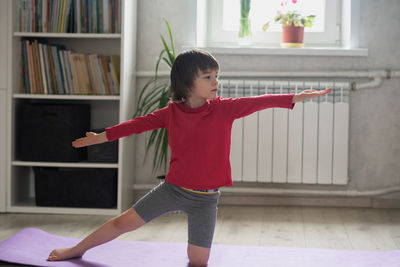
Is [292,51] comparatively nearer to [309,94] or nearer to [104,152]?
[104,152]

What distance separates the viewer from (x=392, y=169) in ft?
10.1

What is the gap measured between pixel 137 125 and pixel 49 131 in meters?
1.13

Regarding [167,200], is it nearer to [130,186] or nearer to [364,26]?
[130,186]

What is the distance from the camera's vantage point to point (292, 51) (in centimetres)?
304

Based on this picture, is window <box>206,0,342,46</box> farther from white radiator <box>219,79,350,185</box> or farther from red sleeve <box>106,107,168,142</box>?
red sleeve <box>106,107,168,142</box>

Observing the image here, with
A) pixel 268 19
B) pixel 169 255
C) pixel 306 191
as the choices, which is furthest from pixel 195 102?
pixel 268 19

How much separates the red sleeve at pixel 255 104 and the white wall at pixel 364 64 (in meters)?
1.26

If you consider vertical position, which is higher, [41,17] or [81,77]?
[41,17]

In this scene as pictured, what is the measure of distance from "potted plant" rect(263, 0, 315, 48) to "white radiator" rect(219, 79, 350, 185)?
30 cm

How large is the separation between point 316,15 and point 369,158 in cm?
94

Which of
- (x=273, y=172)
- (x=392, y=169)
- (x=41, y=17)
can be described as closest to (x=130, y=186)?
(x=273, y=172)

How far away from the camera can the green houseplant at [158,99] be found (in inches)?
113

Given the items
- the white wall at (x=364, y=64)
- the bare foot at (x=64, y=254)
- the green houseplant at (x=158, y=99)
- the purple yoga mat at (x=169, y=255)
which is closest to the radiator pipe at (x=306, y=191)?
the white wall at (x=364, y=64)

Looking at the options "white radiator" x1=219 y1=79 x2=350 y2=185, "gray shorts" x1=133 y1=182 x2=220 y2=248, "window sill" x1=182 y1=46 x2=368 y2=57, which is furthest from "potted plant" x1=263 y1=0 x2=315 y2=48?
"gray shorts" x1=133 y1=182 x2=220 y2=248
